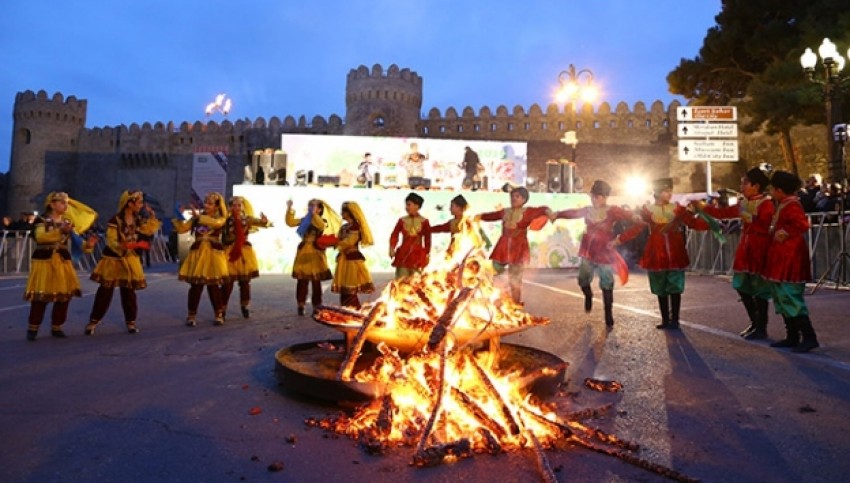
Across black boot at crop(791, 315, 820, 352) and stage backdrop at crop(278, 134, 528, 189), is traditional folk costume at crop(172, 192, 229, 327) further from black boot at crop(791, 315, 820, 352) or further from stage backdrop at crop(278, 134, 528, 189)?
stage backdrop at crop(278, 134, 528, 189)

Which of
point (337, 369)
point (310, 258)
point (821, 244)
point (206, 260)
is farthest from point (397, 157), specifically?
point (337, 369)

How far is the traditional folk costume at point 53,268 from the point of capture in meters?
5.54

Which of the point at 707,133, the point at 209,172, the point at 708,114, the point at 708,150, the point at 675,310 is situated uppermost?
the point at 209,172

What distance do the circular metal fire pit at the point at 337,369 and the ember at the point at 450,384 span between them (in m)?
0.07

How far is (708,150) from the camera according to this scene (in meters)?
16.0

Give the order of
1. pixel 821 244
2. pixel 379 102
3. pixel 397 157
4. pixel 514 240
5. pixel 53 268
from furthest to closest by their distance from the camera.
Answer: pixel 379 102, pixel 397 157, pixel 821 244, pixel 514 240, pixel 53 268

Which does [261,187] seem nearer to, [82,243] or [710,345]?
[82,243]

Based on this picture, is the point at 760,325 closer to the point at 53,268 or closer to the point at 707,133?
the point at 53,268

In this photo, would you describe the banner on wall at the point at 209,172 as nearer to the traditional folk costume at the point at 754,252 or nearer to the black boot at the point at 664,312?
the black boot at the point at 664,312

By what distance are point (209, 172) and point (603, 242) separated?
37.4m

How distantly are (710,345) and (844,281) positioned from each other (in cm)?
657

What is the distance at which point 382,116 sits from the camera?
115 feet

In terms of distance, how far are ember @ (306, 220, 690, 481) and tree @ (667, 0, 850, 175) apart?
55.4 ft

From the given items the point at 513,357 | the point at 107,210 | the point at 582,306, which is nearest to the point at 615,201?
the point at 582,306
